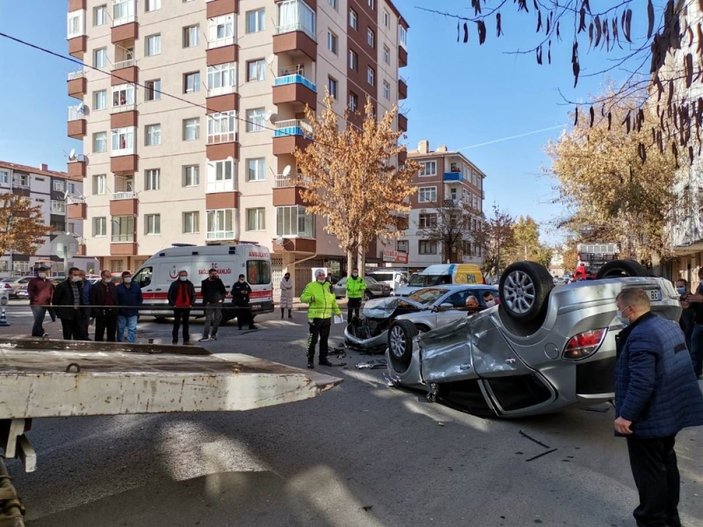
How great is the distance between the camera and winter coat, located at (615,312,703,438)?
314cm

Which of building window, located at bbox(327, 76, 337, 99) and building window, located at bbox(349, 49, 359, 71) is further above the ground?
building window, located at bbox(349, 49, 359, 71)

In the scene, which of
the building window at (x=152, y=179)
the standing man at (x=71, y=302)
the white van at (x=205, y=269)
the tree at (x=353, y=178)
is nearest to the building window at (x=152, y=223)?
the building window at (x=152, y=179)

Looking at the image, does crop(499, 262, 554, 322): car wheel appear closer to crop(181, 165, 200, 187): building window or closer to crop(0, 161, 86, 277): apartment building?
crop(181, 165, 200, 187): building window

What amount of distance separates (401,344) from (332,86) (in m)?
29.9

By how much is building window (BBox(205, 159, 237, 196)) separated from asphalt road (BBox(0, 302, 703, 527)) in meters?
28.2

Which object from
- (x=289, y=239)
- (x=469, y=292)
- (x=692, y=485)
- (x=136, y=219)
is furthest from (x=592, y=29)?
(x=136, y=219)

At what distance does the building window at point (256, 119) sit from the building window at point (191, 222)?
21.6 feet

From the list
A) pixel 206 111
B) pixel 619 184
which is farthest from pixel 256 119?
pixel 619 184

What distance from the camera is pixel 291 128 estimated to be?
101ft

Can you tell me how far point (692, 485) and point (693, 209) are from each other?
684 inches

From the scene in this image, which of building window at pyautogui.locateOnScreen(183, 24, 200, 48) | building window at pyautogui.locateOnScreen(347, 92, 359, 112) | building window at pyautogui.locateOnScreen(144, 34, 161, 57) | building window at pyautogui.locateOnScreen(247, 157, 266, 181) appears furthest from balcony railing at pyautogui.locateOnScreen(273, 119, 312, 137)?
building window at pyautogui.locateOnScreen(144, 34, 161, 57)

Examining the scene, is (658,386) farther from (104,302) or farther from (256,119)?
(256,119)

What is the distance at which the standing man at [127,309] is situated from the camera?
11422 mm

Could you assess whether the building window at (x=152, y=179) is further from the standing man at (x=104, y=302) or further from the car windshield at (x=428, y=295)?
the car windshield at (x=428, y=295)
